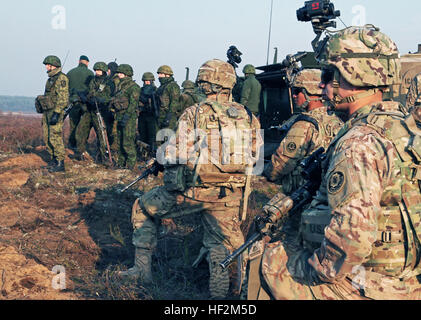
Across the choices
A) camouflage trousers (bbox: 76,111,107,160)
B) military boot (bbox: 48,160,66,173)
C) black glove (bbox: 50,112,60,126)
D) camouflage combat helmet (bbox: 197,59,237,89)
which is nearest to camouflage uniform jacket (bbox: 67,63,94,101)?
camouflage trousers (bbox: 76,111,107,160)

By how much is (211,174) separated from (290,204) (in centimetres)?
171

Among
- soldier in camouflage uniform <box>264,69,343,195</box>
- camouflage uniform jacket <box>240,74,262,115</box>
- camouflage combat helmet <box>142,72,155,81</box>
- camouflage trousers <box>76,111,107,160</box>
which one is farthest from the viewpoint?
camouflage combat helmet <box>142,72,155,81</box>

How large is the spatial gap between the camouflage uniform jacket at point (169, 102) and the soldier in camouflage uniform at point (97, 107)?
1.28m

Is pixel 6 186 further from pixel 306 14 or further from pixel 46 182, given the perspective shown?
pixel 306 14

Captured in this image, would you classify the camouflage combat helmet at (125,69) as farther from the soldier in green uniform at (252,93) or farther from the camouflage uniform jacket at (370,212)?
the camouflage uniform jacket at (370,212)

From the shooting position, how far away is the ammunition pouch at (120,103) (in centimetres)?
1045

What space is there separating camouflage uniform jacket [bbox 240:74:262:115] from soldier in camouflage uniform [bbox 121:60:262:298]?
226 inches

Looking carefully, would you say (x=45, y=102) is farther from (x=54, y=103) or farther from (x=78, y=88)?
(x=78, y=88)

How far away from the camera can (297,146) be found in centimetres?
410

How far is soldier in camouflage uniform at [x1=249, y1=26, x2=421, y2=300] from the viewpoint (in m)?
2.34

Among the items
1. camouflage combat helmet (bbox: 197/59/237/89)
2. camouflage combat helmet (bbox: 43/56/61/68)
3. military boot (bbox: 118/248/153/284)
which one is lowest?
military boot (bbox: 118/248/153/284)

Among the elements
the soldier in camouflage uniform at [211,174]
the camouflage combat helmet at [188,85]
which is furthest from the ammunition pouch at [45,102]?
the soldier in camouflage uniform at [211,174]

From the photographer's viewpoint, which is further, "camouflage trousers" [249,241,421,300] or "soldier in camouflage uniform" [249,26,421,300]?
"camouflage trousers" [249,241,421,300]

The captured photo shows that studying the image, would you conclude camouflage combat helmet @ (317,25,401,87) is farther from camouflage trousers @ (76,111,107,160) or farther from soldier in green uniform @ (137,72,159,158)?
camouflage trousers @ (76,111,107,160)
